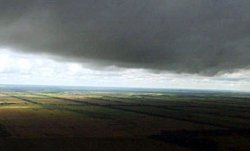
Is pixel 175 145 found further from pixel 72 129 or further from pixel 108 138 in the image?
pixel 72 129

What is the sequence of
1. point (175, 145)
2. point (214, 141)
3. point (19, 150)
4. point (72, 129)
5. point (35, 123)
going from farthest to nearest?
point (35, 123) < point (72, 129) < point (214, 141) < point (175, 145) < point (19, 150)

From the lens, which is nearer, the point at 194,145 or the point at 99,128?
the point at 194,145

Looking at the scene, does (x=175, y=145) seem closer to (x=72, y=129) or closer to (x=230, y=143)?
(x=230, y=143)

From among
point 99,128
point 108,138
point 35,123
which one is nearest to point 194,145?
point 108,138

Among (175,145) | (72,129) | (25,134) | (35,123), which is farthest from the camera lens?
(35,123)

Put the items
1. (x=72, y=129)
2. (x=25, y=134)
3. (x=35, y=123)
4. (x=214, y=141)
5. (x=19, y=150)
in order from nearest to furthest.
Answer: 1. (x=19, y=150)
2. (x=214, y=141)
3. (x=25, y=134)
4. (x=72, y=129)
5. (x=35, y=123)

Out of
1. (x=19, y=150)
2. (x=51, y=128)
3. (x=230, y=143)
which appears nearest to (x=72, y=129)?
(x=51, y=128)

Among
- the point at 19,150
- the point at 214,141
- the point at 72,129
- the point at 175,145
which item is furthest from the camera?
the point at 72,129

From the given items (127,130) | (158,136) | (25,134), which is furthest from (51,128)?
(158,136)

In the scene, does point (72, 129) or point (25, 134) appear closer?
point (25, 134)
